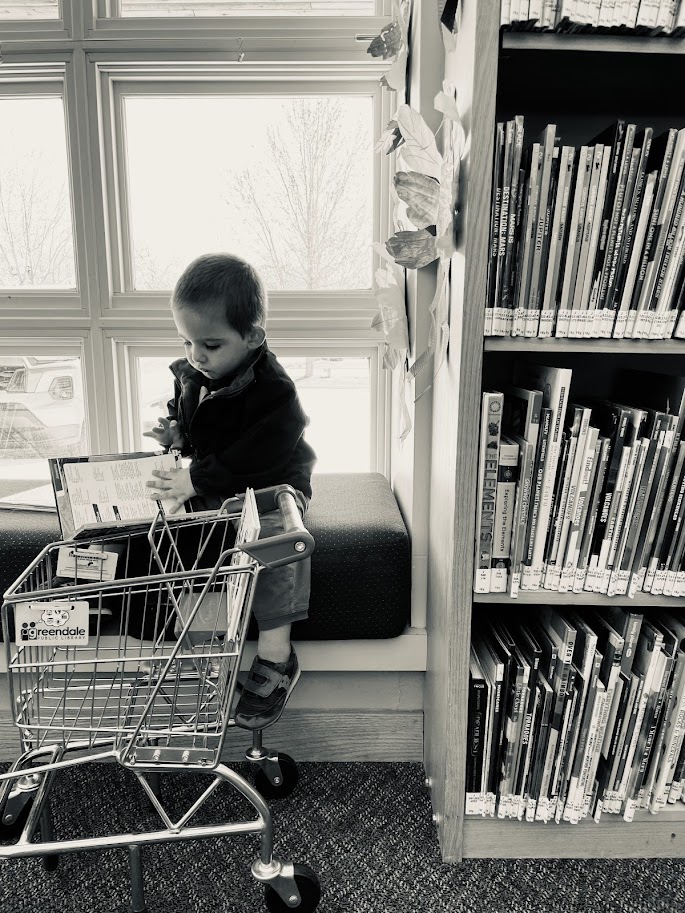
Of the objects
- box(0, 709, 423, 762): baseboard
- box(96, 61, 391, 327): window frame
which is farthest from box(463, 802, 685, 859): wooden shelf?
box(96, 61, 391, 327): window frame

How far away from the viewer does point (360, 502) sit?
5.82 feet

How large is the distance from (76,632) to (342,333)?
3.92ft

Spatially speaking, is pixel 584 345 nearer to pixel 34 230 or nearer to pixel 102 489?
pixel 102 489

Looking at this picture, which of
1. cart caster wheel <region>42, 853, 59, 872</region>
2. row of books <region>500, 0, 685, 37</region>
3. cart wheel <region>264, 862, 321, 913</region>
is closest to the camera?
row of books <region>500, 0, 685, 37</region>

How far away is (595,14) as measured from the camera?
1083 millimetres

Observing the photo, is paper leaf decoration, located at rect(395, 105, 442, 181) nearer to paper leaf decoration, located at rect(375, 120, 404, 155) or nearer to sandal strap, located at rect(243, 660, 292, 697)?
paper leaf decoration, located at rect(375, 120, 404, 155)

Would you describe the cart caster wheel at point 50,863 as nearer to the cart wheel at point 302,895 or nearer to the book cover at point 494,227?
the cart wheel at point 302,895

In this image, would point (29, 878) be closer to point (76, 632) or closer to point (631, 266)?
point (76, 632)

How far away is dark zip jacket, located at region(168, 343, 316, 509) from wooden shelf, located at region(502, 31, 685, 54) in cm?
82

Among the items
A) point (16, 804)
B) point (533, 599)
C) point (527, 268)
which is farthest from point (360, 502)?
point (16, 804)

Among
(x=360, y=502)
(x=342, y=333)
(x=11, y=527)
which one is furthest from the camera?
(x=342, y=333)

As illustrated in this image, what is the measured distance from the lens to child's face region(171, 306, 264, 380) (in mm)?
1548

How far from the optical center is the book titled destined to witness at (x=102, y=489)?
4.74 ft

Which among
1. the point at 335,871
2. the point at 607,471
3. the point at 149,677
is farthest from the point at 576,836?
the point at 149,677
